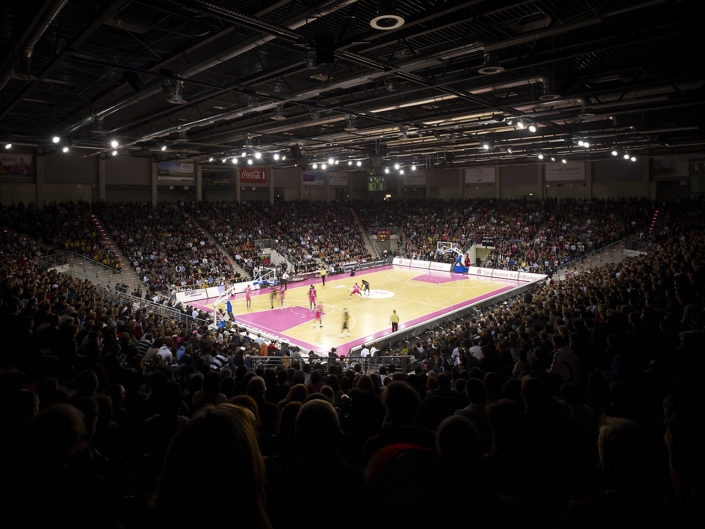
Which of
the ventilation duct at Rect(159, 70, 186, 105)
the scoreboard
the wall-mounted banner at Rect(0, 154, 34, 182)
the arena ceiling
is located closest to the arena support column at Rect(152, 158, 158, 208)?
the wall-mounted banner at Rect(0, 154, 34, 182)

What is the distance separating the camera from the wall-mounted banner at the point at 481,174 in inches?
1900

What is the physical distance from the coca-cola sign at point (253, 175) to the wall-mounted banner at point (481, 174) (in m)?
22.8

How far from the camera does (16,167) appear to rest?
2988 centimetres

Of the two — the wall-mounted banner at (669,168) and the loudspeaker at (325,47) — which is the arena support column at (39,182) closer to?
the loudspeaker at (325,47)

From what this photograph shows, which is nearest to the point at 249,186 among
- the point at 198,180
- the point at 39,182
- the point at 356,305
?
the point at 198,180

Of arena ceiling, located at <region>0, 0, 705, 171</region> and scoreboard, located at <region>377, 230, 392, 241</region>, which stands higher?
arena ceiling, located at <region>0, 0, 705, 171</region>

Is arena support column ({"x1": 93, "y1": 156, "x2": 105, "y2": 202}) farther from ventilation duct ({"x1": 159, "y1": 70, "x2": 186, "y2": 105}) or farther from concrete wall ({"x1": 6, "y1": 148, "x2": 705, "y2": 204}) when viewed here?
ventilation duct ({"x1": 159, "y1": 70, "x2": 186, "y2": 105})

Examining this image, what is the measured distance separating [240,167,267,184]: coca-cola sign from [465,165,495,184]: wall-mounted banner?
74.8 feet

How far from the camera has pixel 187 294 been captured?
2681cm

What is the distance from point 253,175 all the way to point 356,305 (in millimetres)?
23559

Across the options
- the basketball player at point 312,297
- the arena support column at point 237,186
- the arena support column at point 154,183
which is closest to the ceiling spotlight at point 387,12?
the basketball player at point 312,297

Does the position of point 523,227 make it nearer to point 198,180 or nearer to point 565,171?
point 565,171

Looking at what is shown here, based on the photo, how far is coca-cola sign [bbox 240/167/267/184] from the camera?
43044 mm

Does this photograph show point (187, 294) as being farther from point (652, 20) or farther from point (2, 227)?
point (652, 20)
